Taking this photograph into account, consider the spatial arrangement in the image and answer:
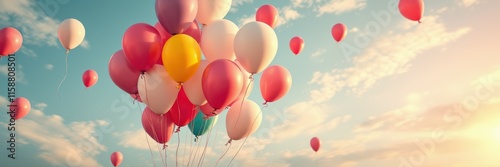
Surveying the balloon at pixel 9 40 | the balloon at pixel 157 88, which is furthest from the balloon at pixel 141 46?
the balloon at pixel 9 40

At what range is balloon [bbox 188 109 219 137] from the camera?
20.9 ft

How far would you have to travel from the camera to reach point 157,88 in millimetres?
5180

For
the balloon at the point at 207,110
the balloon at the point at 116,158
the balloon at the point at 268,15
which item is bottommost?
the balloon at the point at 207,110

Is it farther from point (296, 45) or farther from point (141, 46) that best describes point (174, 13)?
point (296, 45)

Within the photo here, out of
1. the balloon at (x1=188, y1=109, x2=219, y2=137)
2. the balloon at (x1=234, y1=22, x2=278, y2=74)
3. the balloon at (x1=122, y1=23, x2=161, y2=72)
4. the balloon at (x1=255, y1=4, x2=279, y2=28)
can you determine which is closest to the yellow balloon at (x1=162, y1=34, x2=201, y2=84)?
the balloon at (x1=122, y1=23, x2=161, y2=72)

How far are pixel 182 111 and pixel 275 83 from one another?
168cm

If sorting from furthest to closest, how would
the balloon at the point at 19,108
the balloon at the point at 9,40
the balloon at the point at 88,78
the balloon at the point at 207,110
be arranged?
the balloon at the point at 88,78 < the balloon at the point at 19,108 < the balloon at the point at 9,40 < the balloon at the point at 207,110

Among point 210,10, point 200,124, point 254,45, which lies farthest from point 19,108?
point 254,45

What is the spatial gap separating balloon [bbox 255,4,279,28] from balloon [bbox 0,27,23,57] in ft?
19.7

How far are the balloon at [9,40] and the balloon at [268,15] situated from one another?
19.7 feet

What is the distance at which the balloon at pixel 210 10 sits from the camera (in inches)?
227

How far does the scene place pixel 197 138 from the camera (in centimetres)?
651

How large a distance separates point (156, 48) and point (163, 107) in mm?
952

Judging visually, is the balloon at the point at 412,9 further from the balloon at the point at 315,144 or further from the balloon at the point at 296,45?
the balloon at the point at 315,144
